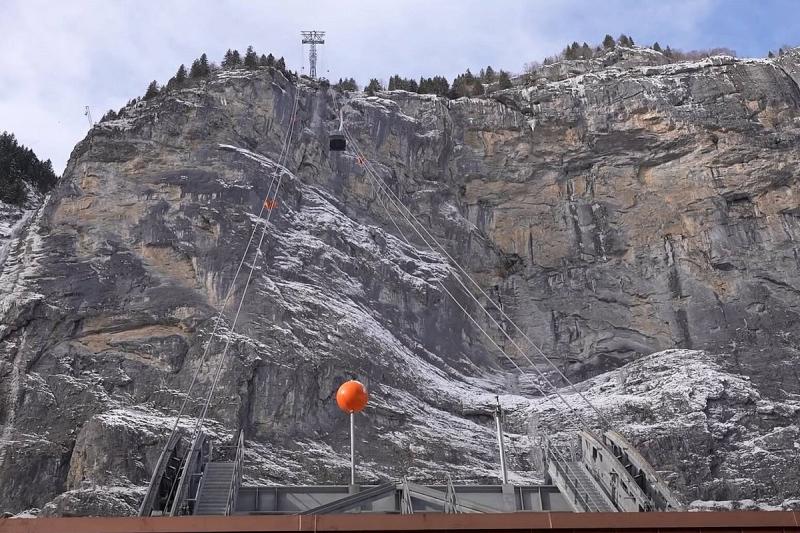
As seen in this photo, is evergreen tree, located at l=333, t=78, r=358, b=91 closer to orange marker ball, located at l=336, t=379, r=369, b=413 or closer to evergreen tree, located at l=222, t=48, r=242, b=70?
evergreen tree, located at l=222, t=48, r=242, b=70

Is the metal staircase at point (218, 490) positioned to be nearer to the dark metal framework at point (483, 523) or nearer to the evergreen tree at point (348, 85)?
the dark metal framework at point (483, 523)

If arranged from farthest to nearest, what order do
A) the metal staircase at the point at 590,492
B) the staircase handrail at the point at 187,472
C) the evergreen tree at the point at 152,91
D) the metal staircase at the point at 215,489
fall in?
the evergreen tree at the point at 152,91 → the metal staircase at the point at 590,492 → the metal staircase at the point at 215,489 → the staircase handrail at the point at 187,472

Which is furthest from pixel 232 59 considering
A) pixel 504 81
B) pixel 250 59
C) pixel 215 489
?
pixel 215 489

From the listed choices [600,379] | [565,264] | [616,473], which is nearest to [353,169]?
[565,264]

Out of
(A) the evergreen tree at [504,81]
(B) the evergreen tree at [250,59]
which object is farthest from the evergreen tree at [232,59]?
(A) the evergreen tree at [504,81]

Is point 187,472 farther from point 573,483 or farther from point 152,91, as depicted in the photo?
point 152,91

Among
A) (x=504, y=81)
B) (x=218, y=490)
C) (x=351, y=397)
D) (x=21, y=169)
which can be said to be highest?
(x=504, y=81)

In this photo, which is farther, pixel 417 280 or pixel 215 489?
pixel 417 280

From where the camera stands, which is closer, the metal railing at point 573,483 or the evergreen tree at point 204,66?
the metal railing at point 573,483

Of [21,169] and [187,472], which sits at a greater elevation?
[21,169]

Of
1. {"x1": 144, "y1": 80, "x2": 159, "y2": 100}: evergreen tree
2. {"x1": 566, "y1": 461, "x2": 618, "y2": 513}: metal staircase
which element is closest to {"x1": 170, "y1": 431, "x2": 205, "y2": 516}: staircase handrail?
{"x1": 566, "y1": 461, "x2": 618, "y2": 513}: metal staircase
